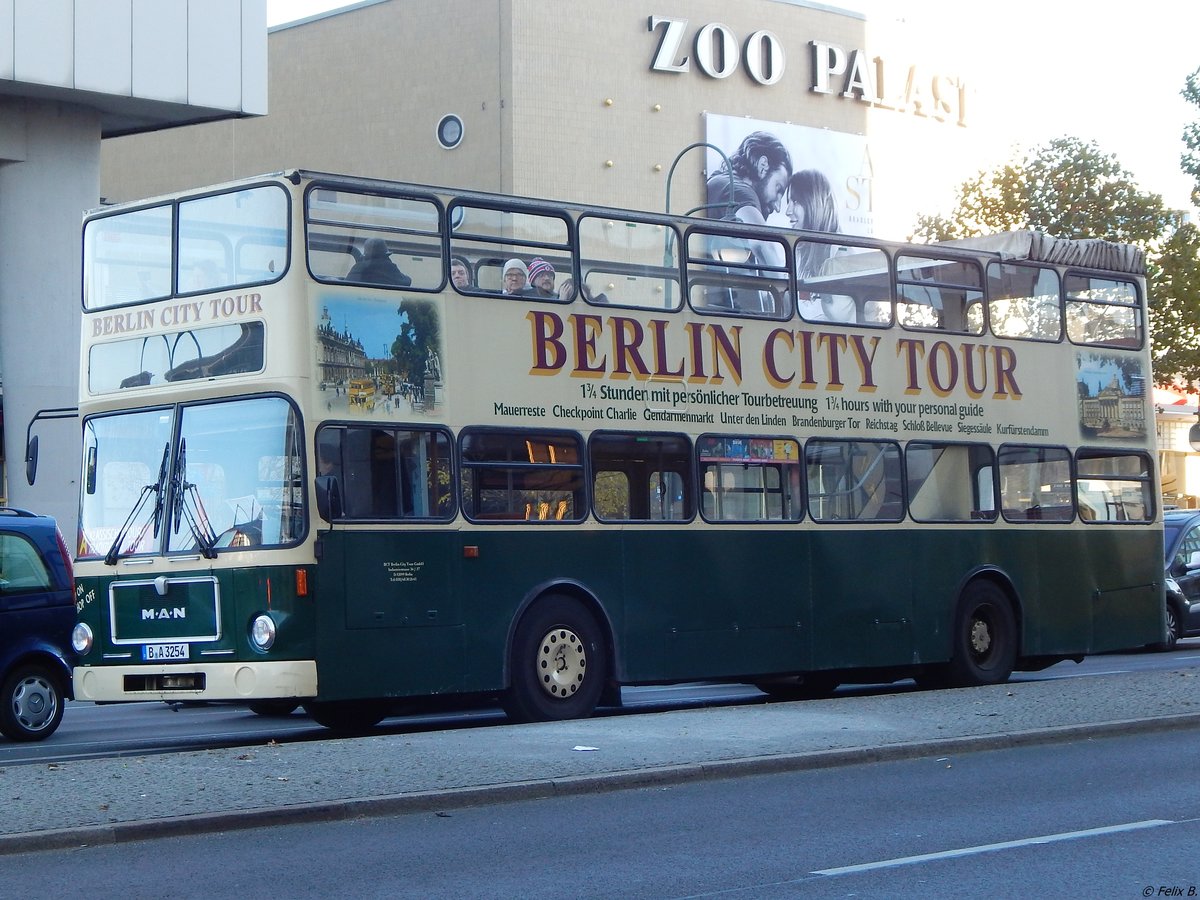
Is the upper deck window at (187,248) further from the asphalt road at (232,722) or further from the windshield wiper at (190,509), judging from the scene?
the asphalt road at (232,722)

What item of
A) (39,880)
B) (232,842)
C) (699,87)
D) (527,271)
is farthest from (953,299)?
(699,87)

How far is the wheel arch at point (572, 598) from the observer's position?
46.8 ft

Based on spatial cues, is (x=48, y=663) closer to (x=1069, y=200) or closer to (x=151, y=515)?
(x=151, y=515)

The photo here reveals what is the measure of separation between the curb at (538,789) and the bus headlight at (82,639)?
469 centimetres

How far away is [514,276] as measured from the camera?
578 inches

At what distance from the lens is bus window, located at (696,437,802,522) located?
15828 mm

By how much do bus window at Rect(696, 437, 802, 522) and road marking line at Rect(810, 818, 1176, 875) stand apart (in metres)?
6.98

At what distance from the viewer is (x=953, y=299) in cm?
1802

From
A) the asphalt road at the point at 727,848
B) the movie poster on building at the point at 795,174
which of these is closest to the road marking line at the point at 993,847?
the asphalt road at the point at 727,848

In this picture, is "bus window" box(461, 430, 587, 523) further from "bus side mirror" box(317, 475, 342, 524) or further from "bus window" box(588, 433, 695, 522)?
"bus side mirror" box(317, 475, 342, 524)

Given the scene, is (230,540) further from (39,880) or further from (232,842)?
(39,880)

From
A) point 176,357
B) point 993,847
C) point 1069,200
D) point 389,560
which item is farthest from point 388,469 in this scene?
point 1069,200

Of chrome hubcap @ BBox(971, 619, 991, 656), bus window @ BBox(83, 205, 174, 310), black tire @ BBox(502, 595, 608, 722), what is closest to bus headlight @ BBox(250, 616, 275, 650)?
black tire @ BBox(502, 595, 608, 722)

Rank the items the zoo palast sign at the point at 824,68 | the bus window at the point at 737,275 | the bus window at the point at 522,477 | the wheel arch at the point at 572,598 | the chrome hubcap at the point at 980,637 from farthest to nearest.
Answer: the zoo palast sign at the point at 824,68 < the chrome hubcap at the point at 980,637 < the bus window at the point at 737,275 < the wheel arch at the point at 572,598 < the bus window at the point at 522,477
